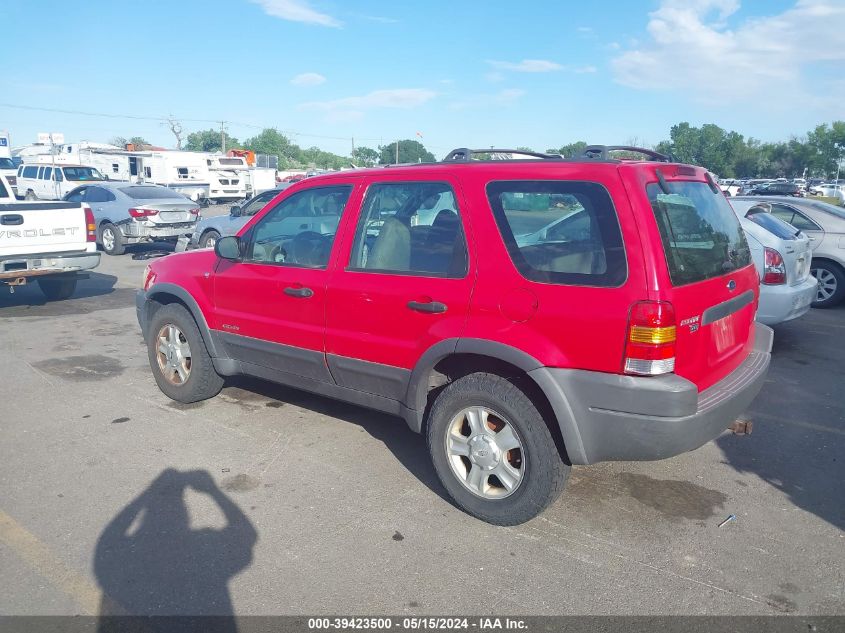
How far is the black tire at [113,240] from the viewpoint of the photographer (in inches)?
587

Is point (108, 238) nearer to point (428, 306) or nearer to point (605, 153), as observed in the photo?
point (428, 306)

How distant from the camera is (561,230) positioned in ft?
11.2

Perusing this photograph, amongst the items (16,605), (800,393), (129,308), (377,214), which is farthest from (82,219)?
(800,393)

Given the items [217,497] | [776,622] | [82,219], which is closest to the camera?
[776,622]

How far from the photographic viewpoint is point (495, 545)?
344 centimetres

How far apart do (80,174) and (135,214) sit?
10.5m

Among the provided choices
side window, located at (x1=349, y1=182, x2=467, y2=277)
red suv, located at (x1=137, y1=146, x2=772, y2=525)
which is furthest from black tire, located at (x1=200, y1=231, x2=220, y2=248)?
side window, located at (x1=349, y1=182, x2=467, y2=277)

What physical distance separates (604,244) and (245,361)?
2.85 meters

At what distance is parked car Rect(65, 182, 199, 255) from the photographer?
48.2 feet

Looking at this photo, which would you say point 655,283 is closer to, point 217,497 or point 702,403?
point 702,403

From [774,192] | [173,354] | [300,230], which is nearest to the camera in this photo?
[300,230]

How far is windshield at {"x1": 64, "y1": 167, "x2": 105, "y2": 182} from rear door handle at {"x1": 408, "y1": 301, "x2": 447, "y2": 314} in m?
22.7

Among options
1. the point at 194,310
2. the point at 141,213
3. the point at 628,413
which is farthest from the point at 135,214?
the point at 628,413

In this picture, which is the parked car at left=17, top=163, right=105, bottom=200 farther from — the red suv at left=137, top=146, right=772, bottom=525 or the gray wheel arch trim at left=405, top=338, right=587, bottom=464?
the gray wheel arch trim at left=405, top=338, right=587, bottom=464
